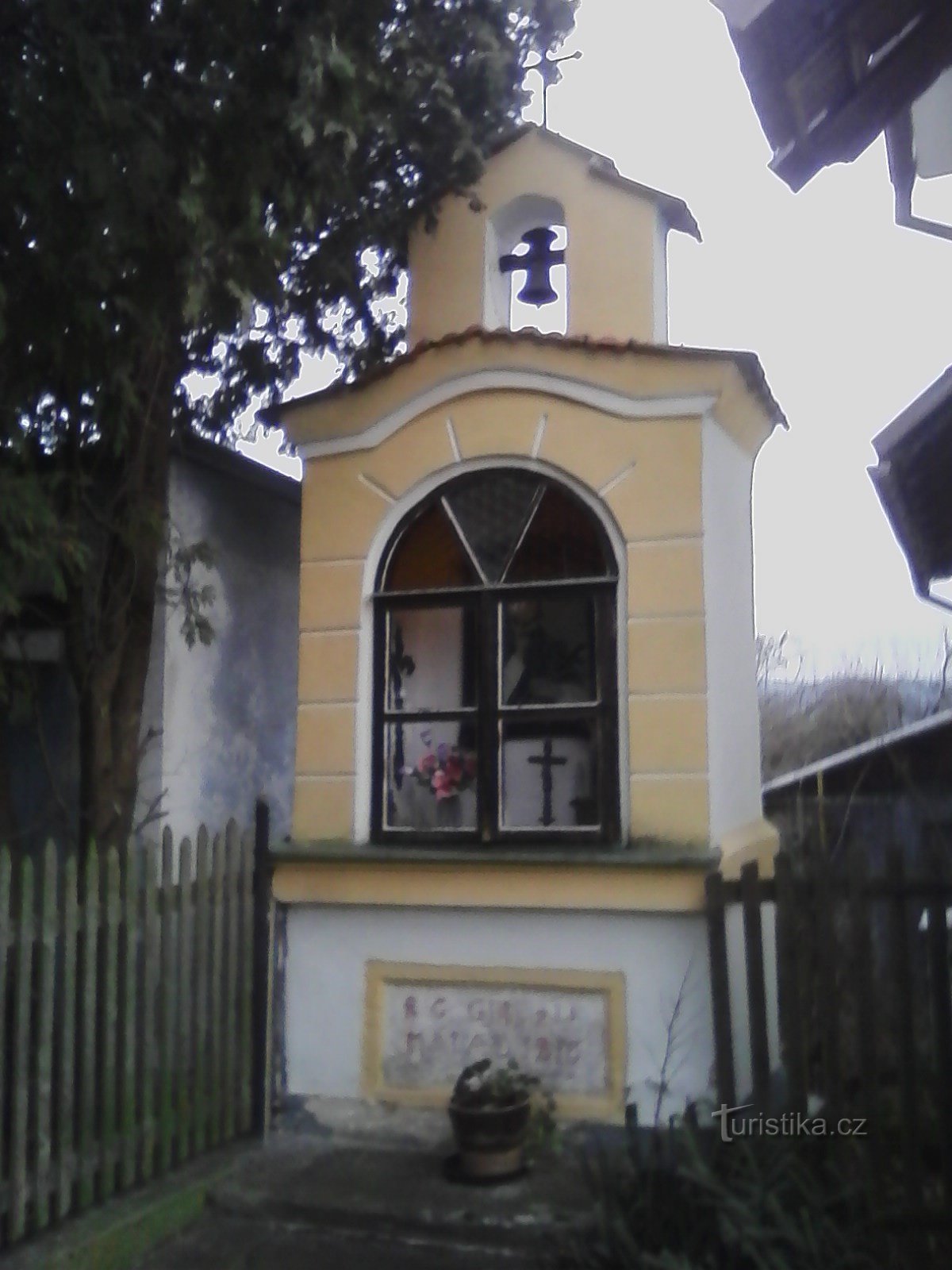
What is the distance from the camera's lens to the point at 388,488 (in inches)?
264

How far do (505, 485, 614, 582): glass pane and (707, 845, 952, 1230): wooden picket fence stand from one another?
1755 mm

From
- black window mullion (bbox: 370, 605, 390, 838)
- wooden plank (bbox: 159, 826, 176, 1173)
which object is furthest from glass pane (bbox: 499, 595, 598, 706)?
wooden plank (bbox: 159, 826, 176, 1173)

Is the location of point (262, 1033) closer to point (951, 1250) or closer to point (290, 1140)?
point (290, 1140)

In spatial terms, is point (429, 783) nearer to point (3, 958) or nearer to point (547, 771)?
point (547, 771)

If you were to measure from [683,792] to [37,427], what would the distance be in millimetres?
3768

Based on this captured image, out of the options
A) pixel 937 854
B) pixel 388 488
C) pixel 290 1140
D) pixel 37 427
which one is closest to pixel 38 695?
pixel 37 427

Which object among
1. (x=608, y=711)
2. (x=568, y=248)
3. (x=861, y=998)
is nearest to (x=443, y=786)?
(x=608, y=711)

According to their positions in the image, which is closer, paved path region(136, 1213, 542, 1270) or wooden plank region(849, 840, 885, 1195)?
wooden plank region(849, 840, 885, 1195)

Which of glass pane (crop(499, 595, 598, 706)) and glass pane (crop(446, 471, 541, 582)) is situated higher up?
glass pane (crop(446, 471, 541, 582))

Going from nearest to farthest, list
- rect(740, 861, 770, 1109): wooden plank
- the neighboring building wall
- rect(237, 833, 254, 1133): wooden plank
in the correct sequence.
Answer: rect(740, 861, 770, 1109): wooden plank < rect(237, 833, 254, 1133): wooden plank < the neighboring building wall

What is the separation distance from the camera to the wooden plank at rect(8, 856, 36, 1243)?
4.55m

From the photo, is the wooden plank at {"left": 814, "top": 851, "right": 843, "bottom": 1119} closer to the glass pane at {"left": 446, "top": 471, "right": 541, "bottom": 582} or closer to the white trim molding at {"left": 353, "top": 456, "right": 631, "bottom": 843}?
the white trim molding at {"left": 353, "top": 456, "right": 631, "bottom": 843}

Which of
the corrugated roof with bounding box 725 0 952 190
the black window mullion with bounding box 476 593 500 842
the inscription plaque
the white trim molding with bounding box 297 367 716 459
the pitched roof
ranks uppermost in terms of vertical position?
the pitched roof

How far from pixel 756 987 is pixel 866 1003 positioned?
1.76ft
